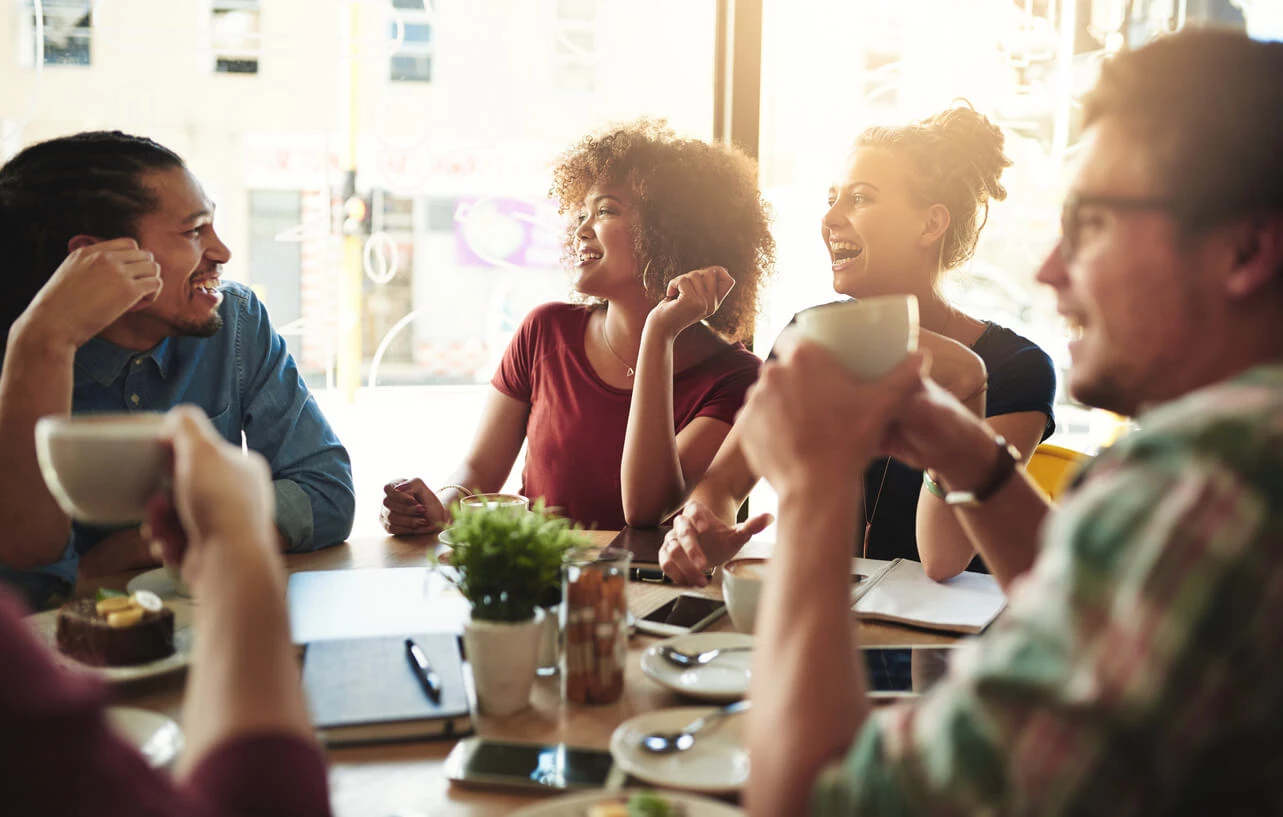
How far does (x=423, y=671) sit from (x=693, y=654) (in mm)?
333

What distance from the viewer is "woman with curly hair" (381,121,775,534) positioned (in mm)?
2365

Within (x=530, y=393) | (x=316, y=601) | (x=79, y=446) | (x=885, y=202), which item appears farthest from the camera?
(x=530, y=393)

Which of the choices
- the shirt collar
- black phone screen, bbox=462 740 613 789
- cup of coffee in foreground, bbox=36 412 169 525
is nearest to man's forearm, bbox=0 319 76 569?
the shirt collar

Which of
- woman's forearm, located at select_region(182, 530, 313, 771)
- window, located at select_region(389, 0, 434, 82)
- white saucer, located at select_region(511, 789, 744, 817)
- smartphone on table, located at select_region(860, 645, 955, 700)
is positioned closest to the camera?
woman's forearm, located at select_region(182, 530, 313, 771)

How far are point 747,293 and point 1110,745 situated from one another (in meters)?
2.42

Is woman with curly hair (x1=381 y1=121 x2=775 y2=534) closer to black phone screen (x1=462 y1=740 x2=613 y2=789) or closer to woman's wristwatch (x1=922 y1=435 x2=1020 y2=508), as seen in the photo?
woman's wristwatch (x1=922 y1=435 x2=1020 y2=508)

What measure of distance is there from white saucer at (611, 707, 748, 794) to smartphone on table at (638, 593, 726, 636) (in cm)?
30

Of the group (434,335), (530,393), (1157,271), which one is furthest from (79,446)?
(434,335)

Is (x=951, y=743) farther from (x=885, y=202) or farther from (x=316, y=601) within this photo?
(x=885, y=202)

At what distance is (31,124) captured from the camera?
310 centimetres

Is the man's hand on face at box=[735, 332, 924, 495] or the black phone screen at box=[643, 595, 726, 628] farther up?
the man's hand on face at box=[735, 332, 924, 495]

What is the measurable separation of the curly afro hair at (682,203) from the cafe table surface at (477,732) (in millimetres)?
1312

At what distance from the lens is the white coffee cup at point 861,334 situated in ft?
3.33

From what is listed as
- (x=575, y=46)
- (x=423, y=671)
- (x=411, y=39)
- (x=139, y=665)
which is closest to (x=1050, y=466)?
(x=423, y=671)
